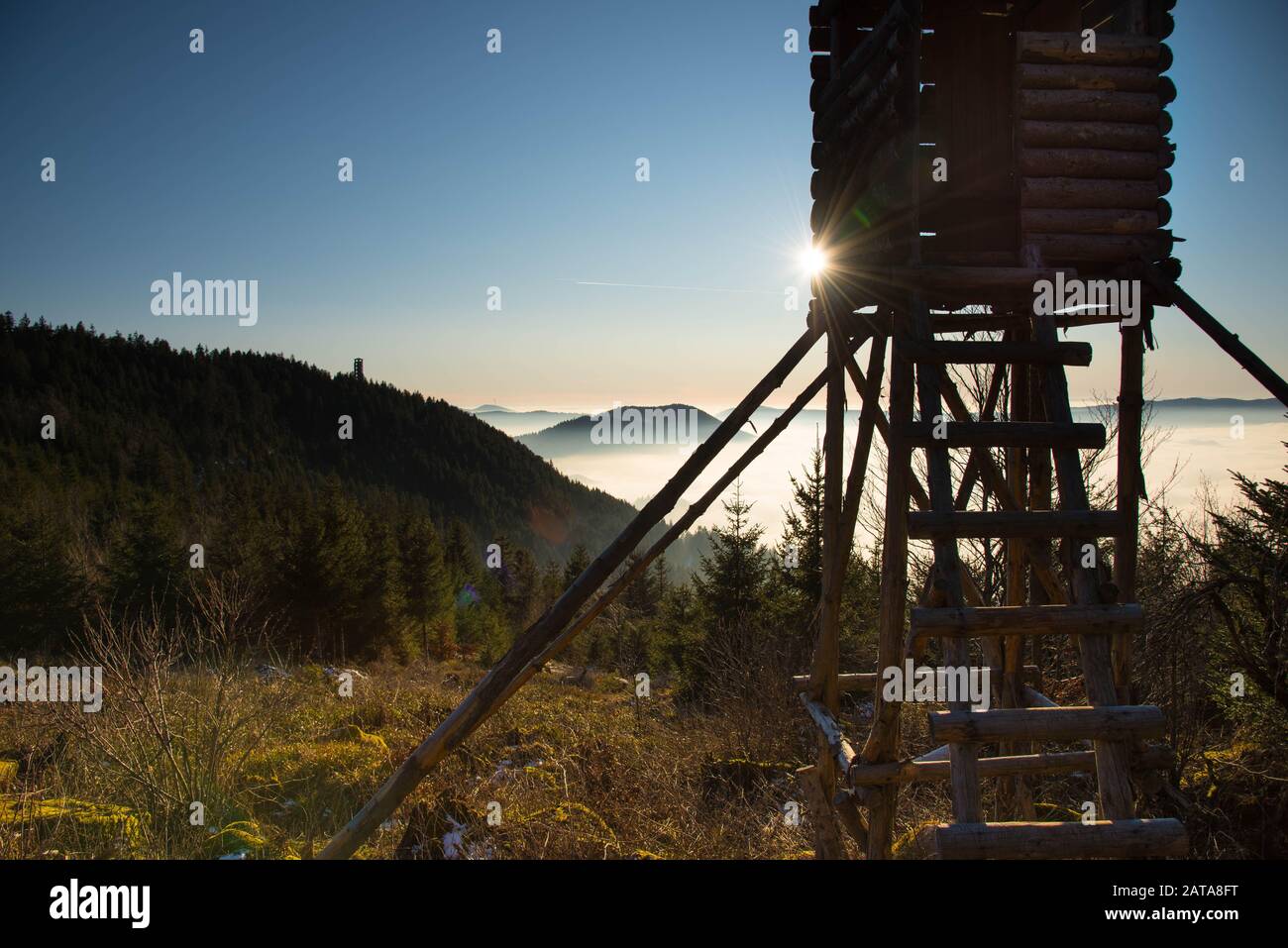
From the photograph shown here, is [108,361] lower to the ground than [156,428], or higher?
higher

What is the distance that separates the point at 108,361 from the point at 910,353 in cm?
15970

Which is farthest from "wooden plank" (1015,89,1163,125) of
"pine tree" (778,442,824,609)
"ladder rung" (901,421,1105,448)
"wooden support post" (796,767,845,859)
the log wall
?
"pine tree" (778,442,824,609)

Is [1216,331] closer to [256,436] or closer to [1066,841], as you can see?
[1066,841]

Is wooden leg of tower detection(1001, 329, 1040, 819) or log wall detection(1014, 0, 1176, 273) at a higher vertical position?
log wall detection(1014, 0, 1176, 273)

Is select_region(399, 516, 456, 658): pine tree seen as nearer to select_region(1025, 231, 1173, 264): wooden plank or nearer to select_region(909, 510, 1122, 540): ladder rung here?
select_region(1025, 231, 1173, 264): wooden plank

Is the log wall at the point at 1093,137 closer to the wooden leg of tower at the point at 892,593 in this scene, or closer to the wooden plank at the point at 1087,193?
the wooden plank at the point at 1087,193

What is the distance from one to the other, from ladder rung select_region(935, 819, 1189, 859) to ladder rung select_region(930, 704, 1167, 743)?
0.39m

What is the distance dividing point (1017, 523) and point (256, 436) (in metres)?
153

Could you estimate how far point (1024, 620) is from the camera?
3.56 metres

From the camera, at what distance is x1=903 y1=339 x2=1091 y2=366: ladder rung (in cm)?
425

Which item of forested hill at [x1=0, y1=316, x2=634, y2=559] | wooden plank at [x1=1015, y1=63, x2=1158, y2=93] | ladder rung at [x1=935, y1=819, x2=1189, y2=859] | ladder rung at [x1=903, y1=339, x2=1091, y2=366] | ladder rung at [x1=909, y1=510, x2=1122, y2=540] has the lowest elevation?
ladder rung at [x1=935, y1=819, x2=1189, y2=859]
